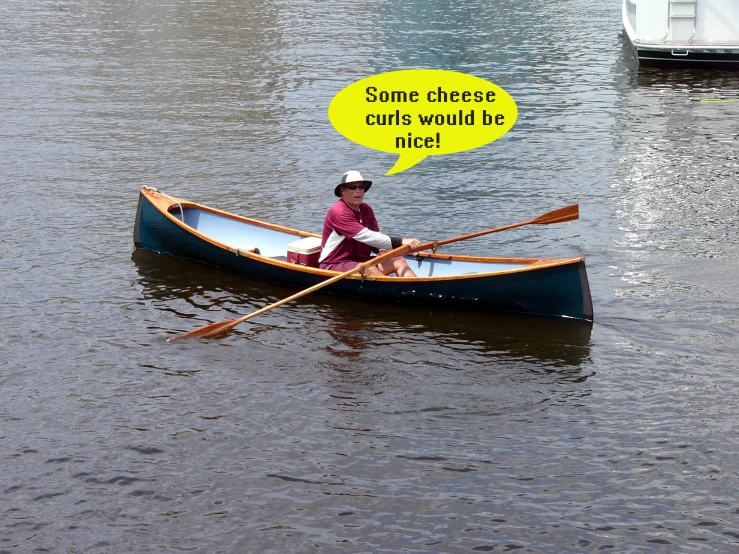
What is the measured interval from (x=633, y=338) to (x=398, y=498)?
15.6ft

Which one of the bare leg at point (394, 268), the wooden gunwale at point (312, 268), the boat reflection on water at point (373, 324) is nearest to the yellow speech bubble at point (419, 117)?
the wooden gunwale at point (312, 268)

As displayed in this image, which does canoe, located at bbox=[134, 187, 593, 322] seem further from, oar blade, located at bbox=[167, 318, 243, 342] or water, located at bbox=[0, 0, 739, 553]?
oar blade, located at bbox=[167, 318, 243, 342]

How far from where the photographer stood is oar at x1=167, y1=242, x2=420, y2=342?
1310cm

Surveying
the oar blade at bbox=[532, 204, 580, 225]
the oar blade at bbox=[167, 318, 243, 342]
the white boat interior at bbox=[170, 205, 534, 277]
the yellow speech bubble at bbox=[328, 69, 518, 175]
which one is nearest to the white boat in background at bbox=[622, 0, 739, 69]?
the yellow speech bubble at bbox=[328, 69, 518, 175]

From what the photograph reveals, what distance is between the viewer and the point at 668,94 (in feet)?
93.9

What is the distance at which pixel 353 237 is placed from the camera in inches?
551

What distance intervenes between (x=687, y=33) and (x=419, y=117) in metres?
15.6

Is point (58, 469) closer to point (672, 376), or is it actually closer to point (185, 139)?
point (672, 376)

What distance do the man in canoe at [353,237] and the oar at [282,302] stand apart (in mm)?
288

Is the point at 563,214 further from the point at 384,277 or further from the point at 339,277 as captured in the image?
the point at 339,277

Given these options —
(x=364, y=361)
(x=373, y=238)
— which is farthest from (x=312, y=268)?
(x=364, y=361)

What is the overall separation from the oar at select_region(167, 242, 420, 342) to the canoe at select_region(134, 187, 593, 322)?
294 mm

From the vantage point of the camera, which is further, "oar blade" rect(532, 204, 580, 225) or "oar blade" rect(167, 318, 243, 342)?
"oar blade" rect(532, 204, 580, 225)

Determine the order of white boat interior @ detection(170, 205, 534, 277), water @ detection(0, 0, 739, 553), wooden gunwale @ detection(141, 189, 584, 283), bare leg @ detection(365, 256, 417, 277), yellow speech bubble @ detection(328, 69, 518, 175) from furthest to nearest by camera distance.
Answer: yellow speech bubble @ detection(328, 69, 518, 175) → white boat interior @ detection(170, 205, 534, 277) → bare leg @ detection(365, 256, 417, 277) → wooden gunwale @ detection(141, 189, 584, 283) → water @ detection(0, 0, 739, 553)
